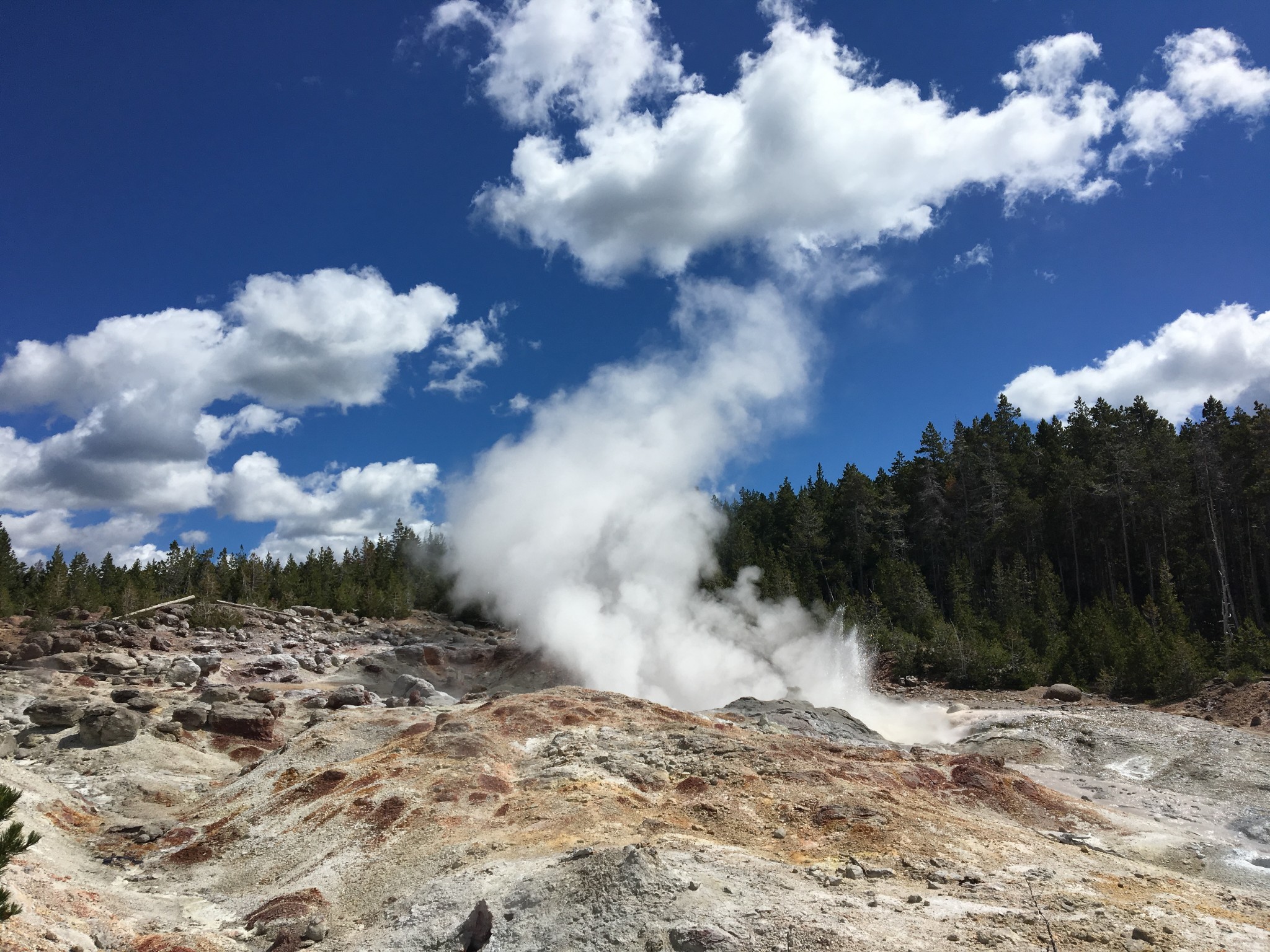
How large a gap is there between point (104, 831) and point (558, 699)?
36.7 feet

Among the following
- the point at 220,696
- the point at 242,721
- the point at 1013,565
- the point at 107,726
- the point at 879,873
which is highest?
the point at 1013,565

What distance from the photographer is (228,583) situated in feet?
251

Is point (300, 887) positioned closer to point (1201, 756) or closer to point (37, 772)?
point (37, 772)

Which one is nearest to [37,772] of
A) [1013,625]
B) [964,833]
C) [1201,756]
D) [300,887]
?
[300,887]

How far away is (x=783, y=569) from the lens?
59281 mm

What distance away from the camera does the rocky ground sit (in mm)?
9648

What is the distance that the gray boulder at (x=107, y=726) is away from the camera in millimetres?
21109

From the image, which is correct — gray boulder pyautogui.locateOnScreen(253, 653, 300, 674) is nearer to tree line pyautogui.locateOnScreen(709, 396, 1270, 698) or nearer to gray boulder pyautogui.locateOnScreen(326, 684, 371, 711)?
gray boulder pyautogui.locateOnScreen(326, 684, 371, 711)

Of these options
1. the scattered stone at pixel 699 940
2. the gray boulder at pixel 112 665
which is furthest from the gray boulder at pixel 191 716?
the scattered stone at pixel 699 940

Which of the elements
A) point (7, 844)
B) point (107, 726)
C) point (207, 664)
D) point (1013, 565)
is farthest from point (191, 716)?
point (1013, 565)

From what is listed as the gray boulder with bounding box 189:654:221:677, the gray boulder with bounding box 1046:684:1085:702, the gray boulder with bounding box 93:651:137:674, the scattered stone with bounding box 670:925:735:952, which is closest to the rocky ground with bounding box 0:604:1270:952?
the scattered stone with bounding box 670:925:735:952

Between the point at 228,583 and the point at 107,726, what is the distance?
2404 inches

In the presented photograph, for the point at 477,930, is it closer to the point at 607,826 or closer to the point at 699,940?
the point at 699,940

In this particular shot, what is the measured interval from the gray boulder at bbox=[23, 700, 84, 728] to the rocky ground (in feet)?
0.22
